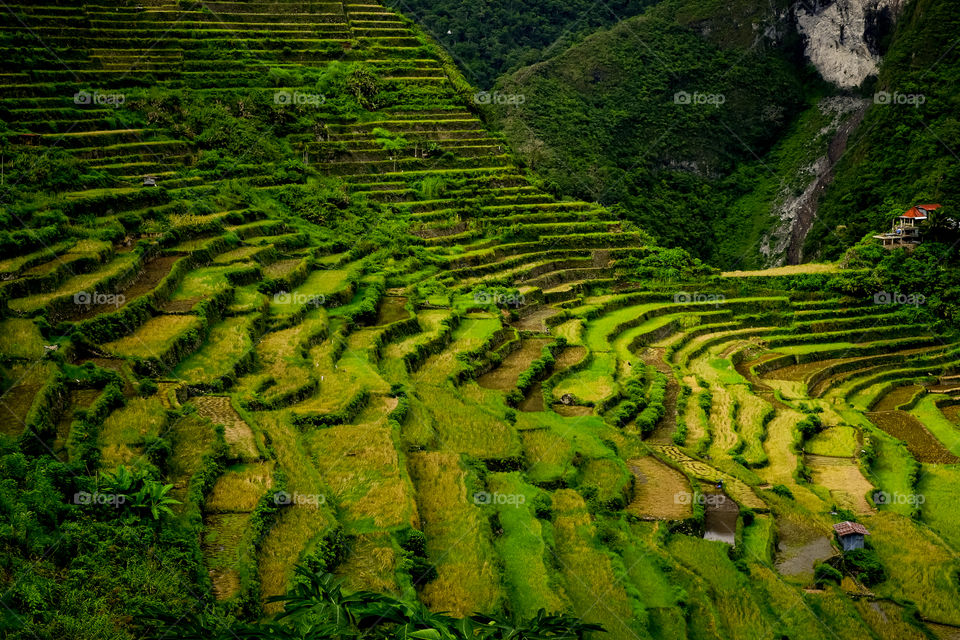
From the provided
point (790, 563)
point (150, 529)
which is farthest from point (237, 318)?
point (790, 563)

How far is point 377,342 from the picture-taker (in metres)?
17.0

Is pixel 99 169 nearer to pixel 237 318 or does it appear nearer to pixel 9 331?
pixel 237 318
